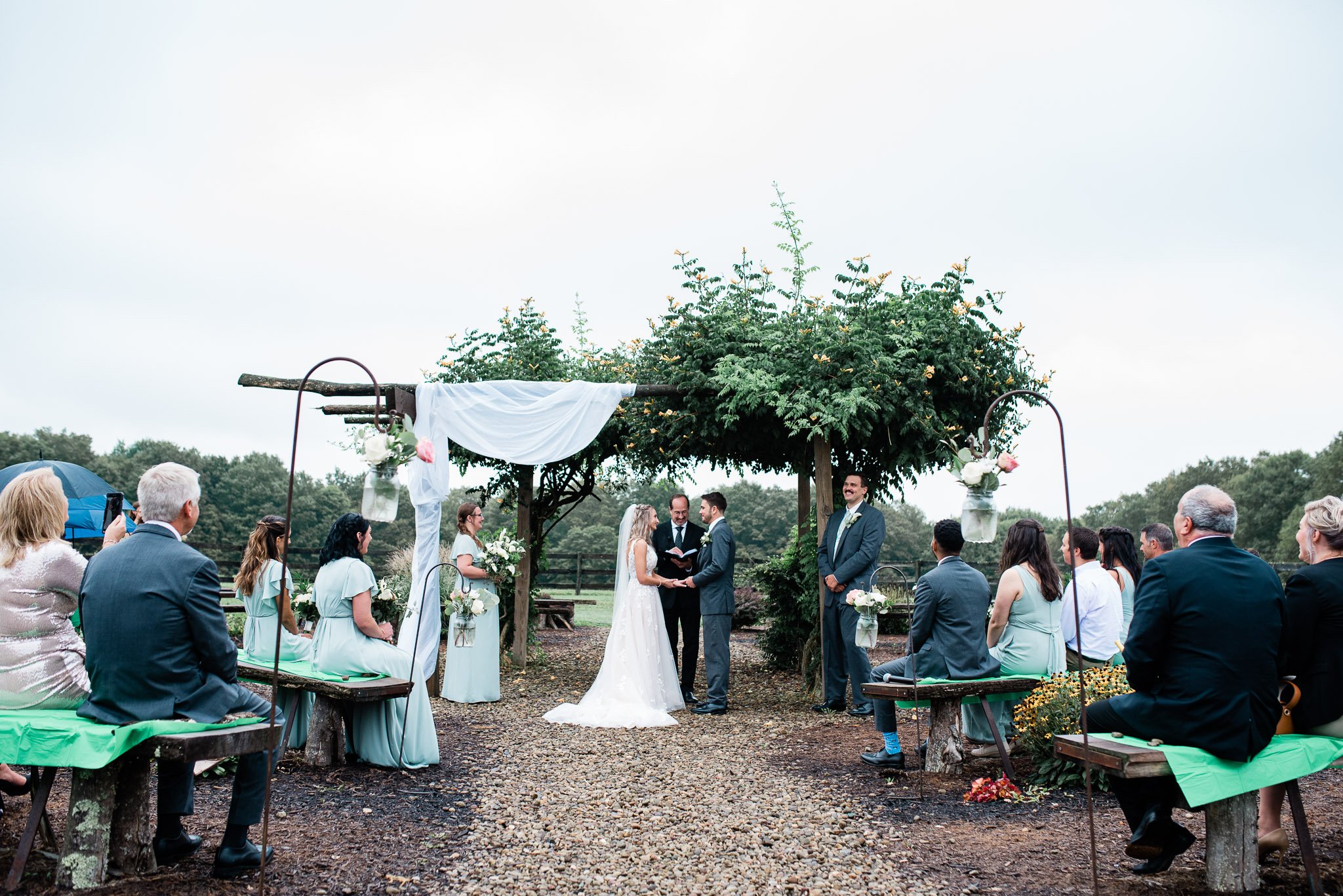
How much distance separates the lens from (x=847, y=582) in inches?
338

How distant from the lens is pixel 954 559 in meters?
6.32

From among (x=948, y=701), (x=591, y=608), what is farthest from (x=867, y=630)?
(x=591, y=608)

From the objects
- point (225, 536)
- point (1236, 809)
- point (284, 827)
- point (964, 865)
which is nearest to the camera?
point (1236, 809)

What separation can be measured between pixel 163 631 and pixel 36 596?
72 centimetres

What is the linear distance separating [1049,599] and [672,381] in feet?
14.6

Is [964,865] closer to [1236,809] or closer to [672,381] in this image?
[1236,809]

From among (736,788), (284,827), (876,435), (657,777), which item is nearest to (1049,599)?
(736,788)

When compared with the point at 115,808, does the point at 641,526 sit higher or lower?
higher

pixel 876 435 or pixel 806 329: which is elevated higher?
pixel 806 329

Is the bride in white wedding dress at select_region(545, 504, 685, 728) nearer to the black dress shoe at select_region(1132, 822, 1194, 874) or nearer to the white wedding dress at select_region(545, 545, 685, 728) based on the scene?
the white wedding dress at select_region(545, 545, 685, 728)

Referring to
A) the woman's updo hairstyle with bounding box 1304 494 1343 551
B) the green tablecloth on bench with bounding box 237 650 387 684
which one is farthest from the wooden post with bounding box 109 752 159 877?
the woman's updo hairstyle with bounding box 1304 494 1343 551

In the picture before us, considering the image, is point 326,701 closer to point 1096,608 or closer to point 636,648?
point 636,648

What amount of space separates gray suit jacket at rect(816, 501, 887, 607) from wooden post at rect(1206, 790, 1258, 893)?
14.9ft

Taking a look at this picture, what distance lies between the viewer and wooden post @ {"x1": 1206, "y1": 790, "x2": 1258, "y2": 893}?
3758 mm
